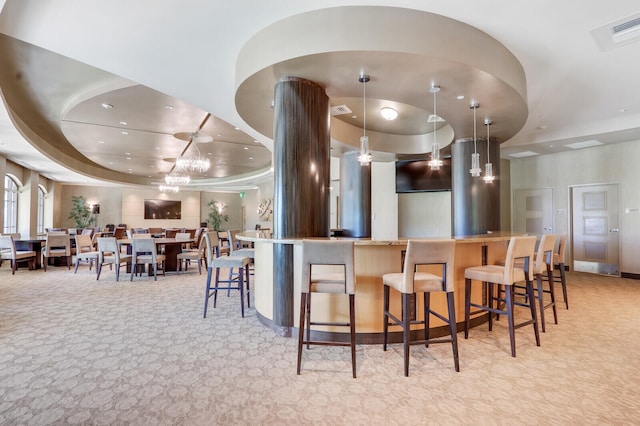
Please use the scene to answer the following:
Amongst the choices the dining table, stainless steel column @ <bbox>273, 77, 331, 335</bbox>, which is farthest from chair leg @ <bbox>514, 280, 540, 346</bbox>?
the dining table

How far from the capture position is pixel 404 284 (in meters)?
2.62

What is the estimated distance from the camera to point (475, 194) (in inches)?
236

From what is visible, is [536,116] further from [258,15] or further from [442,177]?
[258,15]

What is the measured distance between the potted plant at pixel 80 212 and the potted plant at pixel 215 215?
5614 millimetres

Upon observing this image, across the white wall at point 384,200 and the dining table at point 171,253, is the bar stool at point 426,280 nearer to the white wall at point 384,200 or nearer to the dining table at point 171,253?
the dining table at point 171,253

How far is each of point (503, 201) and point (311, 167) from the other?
283 inches

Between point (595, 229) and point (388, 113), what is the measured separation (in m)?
5.81

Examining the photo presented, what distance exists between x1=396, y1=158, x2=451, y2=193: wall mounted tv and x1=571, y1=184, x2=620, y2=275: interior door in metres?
3.00

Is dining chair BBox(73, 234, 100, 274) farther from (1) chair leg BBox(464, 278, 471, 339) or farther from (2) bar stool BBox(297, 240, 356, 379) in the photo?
(1) chair leg BBox(464, 278, 471, 339)

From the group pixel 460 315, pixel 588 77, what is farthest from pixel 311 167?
pixel 588 77

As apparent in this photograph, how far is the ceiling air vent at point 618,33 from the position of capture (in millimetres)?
3209

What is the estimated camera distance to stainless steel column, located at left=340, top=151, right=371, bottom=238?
7520 mm

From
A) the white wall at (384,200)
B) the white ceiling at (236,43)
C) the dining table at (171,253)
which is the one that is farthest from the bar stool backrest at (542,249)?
the dining table at (171,253)

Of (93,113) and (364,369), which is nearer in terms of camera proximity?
(364,369)
